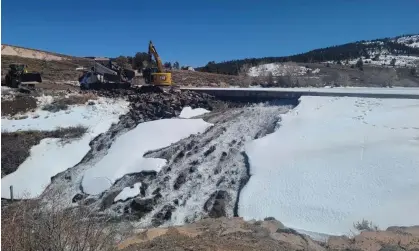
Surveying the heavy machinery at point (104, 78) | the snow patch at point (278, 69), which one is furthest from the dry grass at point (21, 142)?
the snow patch at point (278, 69)

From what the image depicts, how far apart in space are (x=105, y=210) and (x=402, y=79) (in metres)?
35.0

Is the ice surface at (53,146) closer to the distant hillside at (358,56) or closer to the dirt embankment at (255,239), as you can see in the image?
the dirt embankment at (255,239)

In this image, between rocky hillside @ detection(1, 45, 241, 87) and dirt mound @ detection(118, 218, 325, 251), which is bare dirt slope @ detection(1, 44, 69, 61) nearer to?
rocky hillside @ detection(1, 45, 241, 87)

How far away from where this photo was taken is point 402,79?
38844 mm

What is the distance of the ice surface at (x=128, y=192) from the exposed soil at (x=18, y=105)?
1077 centimetres

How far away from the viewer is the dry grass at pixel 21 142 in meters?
15.6

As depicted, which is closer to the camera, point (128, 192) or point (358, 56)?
point (128, 192)

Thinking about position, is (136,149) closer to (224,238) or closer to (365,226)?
(224,238)

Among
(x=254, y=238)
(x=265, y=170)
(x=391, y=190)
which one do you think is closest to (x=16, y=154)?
(x=265, y=170)

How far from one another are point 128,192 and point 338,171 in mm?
6665

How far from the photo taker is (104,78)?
92.0 feet

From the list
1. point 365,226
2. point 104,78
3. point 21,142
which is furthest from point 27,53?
point 365,226

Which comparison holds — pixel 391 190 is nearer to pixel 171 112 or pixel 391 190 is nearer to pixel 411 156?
Answer: pixel 411 156

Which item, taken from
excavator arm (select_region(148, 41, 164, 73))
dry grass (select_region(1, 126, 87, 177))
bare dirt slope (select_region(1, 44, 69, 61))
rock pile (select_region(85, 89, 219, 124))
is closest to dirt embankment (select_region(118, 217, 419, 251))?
dry grass (select_region(1, 126, 87, 177))
